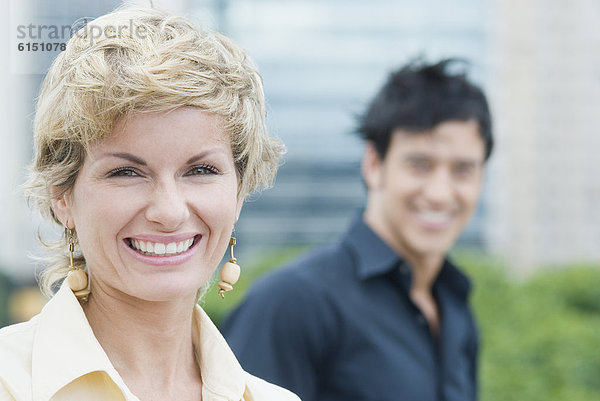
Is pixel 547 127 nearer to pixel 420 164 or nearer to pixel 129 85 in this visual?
pixel 420 164

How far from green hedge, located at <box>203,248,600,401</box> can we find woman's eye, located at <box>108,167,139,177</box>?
3193 mm

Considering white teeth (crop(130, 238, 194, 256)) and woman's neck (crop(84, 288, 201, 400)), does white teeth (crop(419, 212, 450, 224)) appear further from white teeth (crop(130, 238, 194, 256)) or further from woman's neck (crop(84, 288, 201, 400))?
white teeth (crop(130, 238, 194, 256))

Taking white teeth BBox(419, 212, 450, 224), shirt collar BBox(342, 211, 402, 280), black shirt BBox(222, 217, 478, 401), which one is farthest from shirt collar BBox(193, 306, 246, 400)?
white teeth BBox(419, 212, 450, 224)

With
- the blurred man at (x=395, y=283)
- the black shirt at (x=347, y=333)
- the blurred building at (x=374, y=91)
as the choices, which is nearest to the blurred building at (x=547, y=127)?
the blurred building at (x=374, y=91)

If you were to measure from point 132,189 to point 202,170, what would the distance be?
0.46 ft

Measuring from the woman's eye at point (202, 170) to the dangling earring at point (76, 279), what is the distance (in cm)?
29

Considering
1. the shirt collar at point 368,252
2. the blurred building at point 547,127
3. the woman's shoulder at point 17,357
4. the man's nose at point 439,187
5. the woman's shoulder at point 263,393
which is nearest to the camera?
the woman's shoulder at point 17,357

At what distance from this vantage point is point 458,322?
332cm

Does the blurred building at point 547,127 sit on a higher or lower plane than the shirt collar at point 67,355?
lower

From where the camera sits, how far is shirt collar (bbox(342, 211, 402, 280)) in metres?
3.08

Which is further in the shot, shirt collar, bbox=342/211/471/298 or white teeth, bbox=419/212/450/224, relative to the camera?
white teeth, bbox=419/212/450/224

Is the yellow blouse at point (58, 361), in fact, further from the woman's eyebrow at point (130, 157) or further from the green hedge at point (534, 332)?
the green hedge at point (534, 332)

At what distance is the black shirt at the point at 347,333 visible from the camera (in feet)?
9.16

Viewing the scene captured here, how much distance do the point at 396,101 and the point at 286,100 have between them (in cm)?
4774
